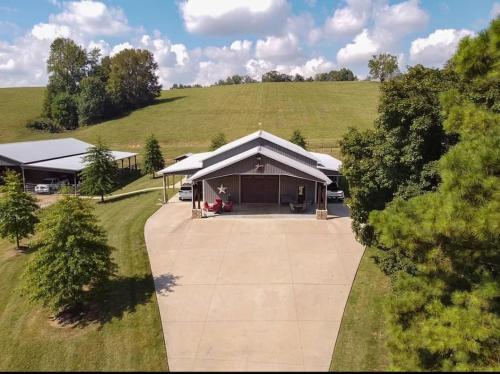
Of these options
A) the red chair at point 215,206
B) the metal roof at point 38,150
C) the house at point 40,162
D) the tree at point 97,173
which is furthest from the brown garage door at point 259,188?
the metal roof at point 38,150

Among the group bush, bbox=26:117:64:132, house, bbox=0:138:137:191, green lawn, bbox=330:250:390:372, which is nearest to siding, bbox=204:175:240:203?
green lawn, bbox=330:250:390:372

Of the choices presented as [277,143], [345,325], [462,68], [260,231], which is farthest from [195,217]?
[462,68]

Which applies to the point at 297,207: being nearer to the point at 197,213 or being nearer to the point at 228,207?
the point at 228,207

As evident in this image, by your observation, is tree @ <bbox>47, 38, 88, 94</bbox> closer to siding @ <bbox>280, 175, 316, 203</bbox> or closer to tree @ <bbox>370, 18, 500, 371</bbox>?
siding @ <bbox>280, 175, 316, 203</bbox>

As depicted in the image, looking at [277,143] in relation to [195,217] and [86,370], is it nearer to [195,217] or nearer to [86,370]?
[195,217]

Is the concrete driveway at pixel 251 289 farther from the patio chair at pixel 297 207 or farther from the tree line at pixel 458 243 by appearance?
the tree line at pixel 458 243
